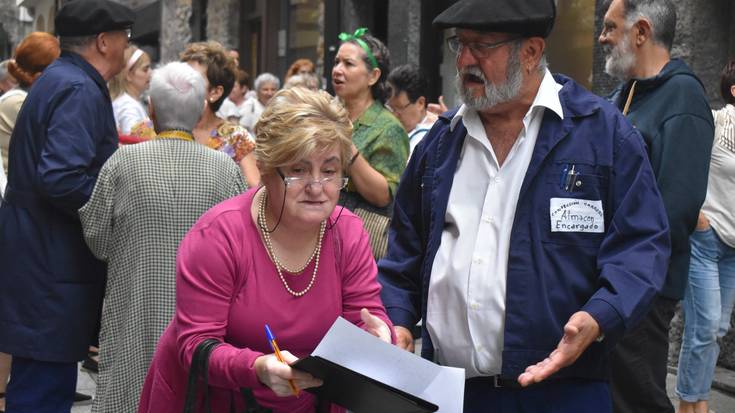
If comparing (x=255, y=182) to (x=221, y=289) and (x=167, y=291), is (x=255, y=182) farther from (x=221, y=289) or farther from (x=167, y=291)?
(x=221, y=289)

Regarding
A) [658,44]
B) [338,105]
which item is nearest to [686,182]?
[658,44]

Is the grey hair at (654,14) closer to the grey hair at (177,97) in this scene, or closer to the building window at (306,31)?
the grey hair at (177,97)

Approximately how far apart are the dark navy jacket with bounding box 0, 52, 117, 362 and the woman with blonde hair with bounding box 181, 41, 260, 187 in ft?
1.90

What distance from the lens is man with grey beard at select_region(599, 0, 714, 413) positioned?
404 cm

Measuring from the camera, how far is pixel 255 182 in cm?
504

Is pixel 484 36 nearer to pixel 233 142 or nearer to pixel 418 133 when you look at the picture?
pixel 233 142

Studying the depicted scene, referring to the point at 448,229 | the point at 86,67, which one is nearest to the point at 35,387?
the point at 86,67

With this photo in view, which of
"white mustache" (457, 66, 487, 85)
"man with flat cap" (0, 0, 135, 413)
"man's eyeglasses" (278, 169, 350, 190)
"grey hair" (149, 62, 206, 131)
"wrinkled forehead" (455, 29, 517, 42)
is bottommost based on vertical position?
"man with flat cap" (0, 0, 135, 413)

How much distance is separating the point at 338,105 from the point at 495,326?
0.74 meters

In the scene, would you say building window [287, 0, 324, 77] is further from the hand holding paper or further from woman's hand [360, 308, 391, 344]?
woman's hand [360, 308, 391, 344]

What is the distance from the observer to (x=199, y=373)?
2.89 m

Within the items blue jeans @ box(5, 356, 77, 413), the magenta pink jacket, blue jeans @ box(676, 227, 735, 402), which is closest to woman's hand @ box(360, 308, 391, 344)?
the magenta pink jacket

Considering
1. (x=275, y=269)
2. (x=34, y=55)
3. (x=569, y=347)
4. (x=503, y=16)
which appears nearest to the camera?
(x=569, y=347)

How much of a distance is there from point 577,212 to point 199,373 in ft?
3.52
